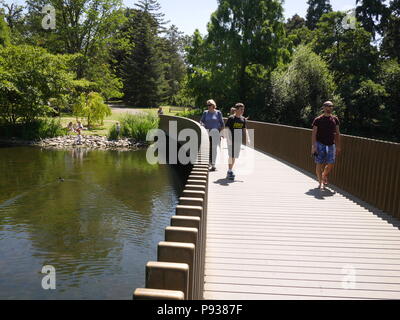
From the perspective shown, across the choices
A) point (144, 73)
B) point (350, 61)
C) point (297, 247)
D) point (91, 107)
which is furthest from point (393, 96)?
point (144, 73)

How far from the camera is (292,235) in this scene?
593cm

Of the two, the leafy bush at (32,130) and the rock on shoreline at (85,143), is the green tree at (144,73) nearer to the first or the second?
the leafy bush at (32,130)

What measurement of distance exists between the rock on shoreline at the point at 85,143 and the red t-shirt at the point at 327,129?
82.8 feet

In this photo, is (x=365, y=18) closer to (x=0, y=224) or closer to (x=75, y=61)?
(x=75, y=61)

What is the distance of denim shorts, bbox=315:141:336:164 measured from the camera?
8.65 meters

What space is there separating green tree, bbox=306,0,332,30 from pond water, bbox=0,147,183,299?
45539 millimetres

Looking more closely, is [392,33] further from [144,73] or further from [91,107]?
[144,73]

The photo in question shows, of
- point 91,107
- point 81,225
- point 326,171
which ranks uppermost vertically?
point 91,107

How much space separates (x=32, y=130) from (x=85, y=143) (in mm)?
4868

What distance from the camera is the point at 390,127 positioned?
32.7m

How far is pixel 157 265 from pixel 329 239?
4.08m

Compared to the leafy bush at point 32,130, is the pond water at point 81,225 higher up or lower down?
lower down

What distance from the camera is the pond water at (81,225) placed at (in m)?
8.66

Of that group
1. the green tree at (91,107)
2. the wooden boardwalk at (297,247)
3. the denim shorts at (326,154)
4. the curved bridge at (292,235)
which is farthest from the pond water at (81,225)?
the green tree at (91,107)
